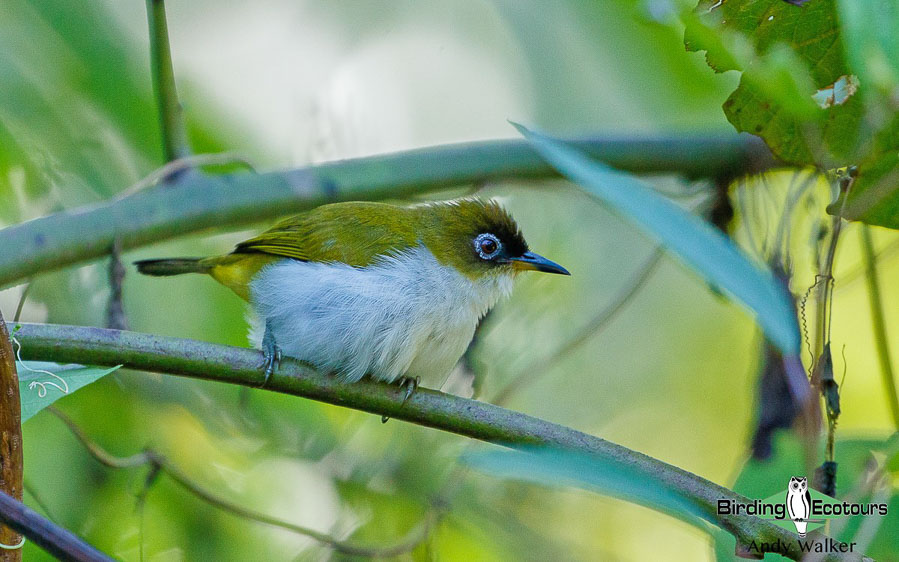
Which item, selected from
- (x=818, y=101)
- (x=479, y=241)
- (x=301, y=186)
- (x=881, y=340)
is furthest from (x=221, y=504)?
(x=818, y=101)

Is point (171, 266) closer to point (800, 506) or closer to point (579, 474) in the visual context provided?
point (800, 506)

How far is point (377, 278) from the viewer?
10.7 feet

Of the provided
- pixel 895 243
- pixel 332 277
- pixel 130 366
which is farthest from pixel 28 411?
pixel 895 243

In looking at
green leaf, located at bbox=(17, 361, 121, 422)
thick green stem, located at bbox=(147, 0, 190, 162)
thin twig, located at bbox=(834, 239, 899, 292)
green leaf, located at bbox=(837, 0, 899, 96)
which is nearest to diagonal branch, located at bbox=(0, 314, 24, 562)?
green leaf, located at bbox=(17, 361, 121, 422)

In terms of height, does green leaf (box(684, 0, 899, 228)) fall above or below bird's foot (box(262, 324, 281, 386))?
above

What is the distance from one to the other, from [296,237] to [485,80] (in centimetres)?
301

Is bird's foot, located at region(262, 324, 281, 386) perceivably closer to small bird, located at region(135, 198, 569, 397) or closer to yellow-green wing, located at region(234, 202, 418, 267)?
small bird, located at region(135, 198, 569, 397)

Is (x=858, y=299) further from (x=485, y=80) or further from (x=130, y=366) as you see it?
(x=130, y=366)

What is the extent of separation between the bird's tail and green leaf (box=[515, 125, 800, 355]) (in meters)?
2.79

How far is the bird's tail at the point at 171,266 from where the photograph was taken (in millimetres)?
3594

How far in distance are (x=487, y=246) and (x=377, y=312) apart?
653 millimetres

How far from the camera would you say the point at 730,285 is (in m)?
1.04

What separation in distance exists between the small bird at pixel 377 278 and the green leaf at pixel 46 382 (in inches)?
34.1

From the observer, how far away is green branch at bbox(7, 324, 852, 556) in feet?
6.29
